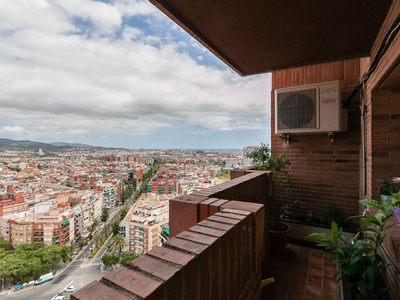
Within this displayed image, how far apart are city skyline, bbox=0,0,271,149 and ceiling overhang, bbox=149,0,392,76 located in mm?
462

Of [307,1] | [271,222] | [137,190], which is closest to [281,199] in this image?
[271,222]

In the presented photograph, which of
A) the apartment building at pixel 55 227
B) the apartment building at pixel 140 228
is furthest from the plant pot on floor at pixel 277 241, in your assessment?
the apartment building at pixel 55 227

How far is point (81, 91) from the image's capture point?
14141mm

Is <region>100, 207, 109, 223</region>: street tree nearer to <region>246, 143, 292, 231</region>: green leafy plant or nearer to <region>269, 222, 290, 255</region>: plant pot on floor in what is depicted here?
<region>246, 143, 292, 231</region>: green leafy plant

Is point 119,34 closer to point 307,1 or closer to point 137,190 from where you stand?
point 137,190

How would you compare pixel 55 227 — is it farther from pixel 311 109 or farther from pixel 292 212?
pixel 311 109

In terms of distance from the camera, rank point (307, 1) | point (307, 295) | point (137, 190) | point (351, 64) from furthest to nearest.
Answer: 1. point (137, 190)
2. point (351, 64)
3. point (307, 295)
4. point (307, 1)

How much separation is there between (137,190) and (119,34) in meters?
10.3

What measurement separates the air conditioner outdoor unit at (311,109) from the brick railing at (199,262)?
2019 mm

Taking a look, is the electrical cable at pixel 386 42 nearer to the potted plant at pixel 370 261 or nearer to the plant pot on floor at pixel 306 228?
the potted plant at pixel 370 261

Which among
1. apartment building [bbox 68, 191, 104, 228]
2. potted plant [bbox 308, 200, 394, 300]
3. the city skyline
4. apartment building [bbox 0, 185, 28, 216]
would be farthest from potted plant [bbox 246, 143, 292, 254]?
apartment building [bbox 68, 191, 104, 228]

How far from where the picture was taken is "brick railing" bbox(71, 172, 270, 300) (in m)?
0.44

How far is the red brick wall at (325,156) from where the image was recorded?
2.81 metres

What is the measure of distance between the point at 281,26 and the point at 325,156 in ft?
6.85
